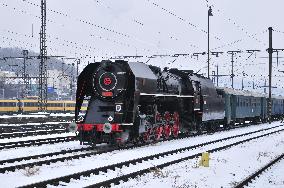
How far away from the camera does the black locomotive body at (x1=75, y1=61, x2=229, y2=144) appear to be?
1599 centimetres

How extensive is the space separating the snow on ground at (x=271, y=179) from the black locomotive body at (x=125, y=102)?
5.83 metres

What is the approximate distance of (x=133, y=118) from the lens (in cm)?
1603

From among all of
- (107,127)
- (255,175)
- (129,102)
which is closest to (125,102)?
(129,102)

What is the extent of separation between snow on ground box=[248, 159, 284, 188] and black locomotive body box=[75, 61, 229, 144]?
19.1 ft

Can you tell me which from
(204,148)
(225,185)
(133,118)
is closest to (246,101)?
(204,148)

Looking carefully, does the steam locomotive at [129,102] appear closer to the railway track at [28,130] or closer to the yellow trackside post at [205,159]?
the yellow trackside post at [205,159]

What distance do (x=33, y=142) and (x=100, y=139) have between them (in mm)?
4074

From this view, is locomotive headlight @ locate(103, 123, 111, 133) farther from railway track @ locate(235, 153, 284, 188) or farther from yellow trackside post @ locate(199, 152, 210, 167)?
railway track @ locate(235, 153, 284, 188)

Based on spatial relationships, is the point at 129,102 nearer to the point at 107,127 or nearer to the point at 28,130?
the point at 107,127

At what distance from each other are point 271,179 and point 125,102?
283 inches

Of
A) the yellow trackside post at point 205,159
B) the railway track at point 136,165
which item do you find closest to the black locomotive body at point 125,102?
the railway track at point 136,165

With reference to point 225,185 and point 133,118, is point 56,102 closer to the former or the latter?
point 133,118

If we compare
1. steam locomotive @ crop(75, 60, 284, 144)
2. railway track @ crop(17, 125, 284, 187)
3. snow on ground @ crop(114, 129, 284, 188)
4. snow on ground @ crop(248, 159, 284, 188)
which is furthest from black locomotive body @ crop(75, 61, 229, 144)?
→ snow on ground @ crop(248, 159, 284, 188)

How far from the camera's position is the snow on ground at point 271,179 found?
9.61 metres
